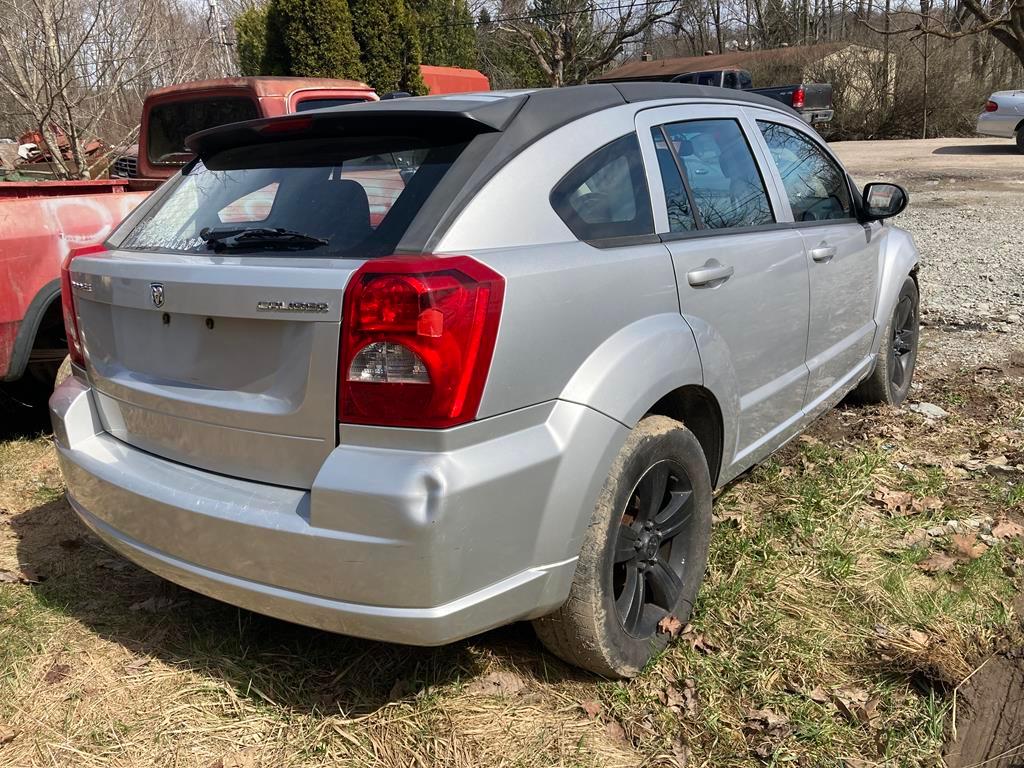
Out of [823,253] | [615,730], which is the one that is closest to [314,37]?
[823,253]

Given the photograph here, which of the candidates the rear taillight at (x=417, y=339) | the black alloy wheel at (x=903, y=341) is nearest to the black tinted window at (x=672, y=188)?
the rear taillight at (x=417, y=339)

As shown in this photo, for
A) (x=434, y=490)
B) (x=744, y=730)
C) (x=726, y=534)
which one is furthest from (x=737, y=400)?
(x=434, y=490)

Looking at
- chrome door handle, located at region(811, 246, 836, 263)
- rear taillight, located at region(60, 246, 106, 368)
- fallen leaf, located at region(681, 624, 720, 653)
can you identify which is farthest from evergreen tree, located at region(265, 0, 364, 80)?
fallen leaf, located at region(681, 624, 720, 653)

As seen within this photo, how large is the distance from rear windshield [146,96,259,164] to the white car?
19264 mm

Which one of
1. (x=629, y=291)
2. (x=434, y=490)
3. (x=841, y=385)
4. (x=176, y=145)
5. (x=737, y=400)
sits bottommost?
(x=841, y=385)

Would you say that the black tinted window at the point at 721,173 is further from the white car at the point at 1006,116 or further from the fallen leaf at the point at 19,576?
the white car at the point at 1006,116

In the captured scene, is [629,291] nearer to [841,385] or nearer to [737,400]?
[737,400]

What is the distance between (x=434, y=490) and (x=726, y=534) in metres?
1.87

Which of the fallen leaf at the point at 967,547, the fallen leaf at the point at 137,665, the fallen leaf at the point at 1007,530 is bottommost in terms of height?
the fallen leaf at the point at 1007,530

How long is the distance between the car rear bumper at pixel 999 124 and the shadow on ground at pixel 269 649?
2151 centimetres

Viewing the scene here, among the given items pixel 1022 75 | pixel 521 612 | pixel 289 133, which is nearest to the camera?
pixel 521 612

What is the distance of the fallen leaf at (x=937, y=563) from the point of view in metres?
3.28

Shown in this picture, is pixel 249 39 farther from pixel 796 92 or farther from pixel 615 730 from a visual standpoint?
pixel 615 730

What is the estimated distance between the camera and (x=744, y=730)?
2.51 m
